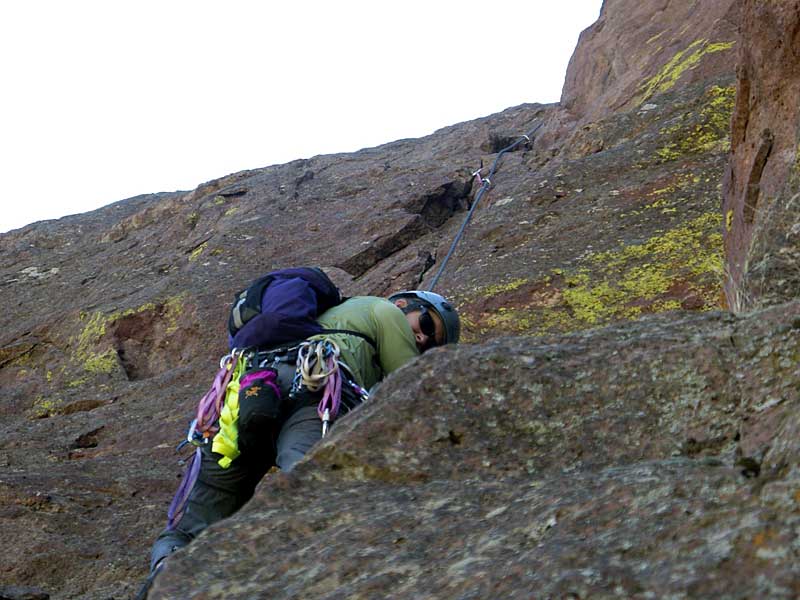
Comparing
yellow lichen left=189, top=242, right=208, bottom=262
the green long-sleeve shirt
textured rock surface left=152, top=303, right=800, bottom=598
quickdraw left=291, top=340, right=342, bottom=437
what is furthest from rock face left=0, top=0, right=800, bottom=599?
the green long-sleeve shirt

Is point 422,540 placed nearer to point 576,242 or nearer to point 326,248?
point 576,242

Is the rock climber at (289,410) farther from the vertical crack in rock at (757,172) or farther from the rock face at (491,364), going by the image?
the vertical crack in rock at (757,172)

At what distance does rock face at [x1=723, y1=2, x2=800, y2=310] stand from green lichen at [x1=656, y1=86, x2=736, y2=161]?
4.45 meters

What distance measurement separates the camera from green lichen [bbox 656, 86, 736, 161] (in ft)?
44.3

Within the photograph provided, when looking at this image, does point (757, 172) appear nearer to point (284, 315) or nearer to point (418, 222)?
point (284, 315)

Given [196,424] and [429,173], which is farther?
[429,173]

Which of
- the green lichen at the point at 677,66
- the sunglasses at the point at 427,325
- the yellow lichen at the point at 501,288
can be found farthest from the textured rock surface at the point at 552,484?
the green lichen at the point at 677,66

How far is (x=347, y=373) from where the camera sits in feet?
22.3

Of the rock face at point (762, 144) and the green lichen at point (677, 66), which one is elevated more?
the green lichen at point (677, 66)

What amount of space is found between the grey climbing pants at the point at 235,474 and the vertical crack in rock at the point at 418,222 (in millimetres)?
9705

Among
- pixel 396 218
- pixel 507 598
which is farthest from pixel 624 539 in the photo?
pixel 396 218

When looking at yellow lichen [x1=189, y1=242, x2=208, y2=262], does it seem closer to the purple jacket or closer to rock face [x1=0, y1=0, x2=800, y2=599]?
rock face [x1=0, y1=0, x2=800, y2=599]

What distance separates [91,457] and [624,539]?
10.2 meters

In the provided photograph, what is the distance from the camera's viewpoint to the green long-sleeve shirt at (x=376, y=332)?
7.02 m
